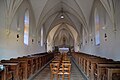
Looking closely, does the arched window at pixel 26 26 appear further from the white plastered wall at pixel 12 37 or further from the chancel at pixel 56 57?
the white plastered wall at pixel 12 37

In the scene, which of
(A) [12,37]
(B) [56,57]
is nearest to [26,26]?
(A) [12,37]

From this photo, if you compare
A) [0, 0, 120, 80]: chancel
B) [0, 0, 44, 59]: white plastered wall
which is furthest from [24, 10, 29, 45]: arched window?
[0, 0, 44, 59]: white plastered wall

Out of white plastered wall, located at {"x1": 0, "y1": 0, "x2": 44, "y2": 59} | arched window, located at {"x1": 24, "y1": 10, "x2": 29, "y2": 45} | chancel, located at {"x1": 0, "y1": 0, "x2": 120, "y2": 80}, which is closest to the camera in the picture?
chancel, located at {"x1": 0, "y1": 0, "x2": 120, "y2": 80}

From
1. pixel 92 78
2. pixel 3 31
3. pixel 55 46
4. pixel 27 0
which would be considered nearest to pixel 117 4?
pixel 92 78

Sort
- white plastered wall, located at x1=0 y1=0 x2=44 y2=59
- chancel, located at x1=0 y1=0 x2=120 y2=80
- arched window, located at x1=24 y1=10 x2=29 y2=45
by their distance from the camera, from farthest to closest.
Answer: arched window, located at x1=24 y1=10 x2=29 y2=45, white plastered wall, located at x1=0 y1=0 x2=44 y2=59, chancel, located at x1=0 y1=0 x2=120 y2=80

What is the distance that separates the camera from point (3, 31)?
10.4 m

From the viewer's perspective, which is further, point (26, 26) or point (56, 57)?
point (26, 26)

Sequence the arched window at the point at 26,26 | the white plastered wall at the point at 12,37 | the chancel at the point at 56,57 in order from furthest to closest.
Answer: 1. the arched window at the point at 26,26
2. the white plastered wall at the point at 12,37
3. the chancel at the point at 56,57

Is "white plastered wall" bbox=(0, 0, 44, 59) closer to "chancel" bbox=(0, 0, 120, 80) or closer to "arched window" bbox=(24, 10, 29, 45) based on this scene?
"chancel" bbox=(0, 0, 120, 80)

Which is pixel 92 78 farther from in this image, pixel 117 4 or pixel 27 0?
pixel 27 0

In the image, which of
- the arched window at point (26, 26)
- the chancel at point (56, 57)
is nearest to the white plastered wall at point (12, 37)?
the chancel at point (56, 57)

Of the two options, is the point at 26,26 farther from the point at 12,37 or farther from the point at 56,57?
the point at 56,57

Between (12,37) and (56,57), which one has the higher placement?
(12,37)

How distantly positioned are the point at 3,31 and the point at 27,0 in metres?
5.51
